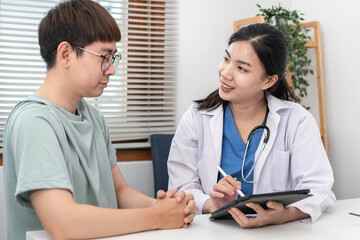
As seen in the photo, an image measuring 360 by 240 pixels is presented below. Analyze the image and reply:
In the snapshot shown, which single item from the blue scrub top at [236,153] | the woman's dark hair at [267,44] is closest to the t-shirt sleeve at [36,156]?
the blue scrub top at [236,153]

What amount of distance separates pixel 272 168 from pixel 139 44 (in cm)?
137

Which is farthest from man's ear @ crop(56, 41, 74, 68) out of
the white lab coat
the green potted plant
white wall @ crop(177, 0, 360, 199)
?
the green potted plant

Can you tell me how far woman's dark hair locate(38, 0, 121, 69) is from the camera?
1328 mm

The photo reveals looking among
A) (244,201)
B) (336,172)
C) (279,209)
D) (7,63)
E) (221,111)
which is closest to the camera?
(244,201)

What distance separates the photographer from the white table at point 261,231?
1173 millimetres

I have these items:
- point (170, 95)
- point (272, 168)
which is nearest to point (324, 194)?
point (272, 168)

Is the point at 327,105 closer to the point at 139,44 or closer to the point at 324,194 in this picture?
the point at 139,44

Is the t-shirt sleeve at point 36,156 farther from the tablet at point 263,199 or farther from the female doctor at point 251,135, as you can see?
the female doctor at point 251,135

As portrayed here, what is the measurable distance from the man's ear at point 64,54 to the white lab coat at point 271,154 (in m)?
0.72

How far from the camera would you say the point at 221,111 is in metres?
1.92

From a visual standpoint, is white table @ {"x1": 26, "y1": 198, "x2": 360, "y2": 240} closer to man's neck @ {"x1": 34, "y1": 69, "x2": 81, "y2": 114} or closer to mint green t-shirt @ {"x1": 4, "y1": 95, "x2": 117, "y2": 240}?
mint green t-shirt @ {"x1": 4, "y1": 95, "x2": 117, "y2": 240}

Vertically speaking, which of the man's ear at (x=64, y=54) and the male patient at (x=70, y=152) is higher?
the man's ear at (x=64, y=54)

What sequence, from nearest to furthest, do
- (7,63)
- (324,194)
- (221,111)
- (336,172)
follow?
1. (324,194)
2. (221,111)
3. (7,63)
4. (336,172)

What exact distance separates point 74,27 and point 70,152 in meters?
0.37
